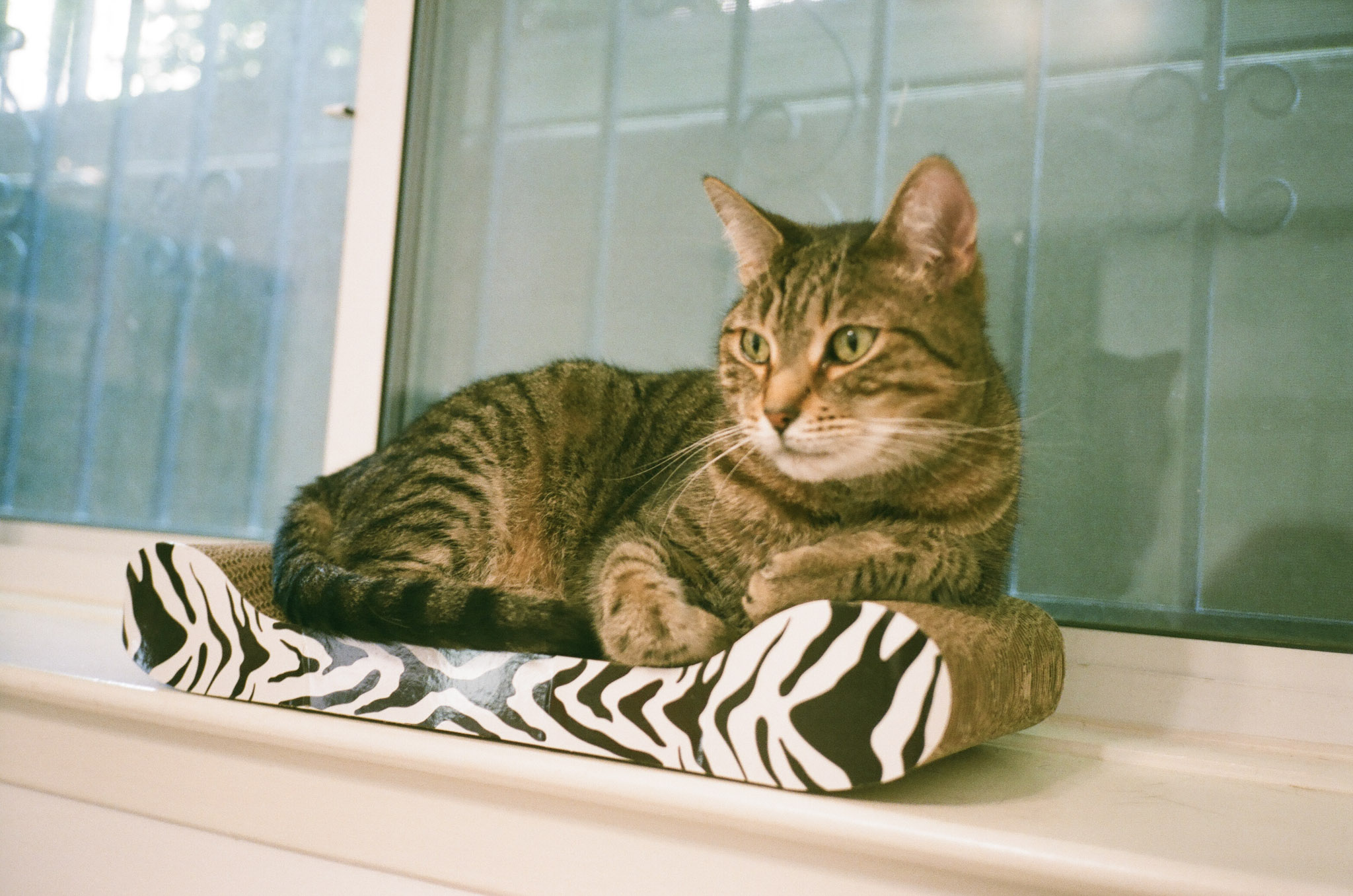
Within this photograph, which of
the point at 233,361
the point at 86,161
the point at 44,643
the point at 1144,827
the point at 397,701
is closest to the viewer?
the point at 1144,827

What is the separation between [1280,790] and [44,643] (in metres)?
1.54

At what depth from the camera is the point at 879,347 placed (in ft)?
2.55

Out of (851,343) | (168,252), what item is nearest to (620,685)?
(851,343)

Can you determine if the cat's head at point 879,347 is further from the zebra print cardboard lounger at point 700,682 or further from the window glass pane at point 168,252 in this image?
the window glass pane at point 168,252

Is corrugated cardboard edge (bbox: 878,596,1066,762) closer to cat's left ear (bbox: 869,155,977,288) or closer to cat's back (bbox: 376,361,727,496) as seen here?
cat's left ear (bbox: 869,155,977,288)

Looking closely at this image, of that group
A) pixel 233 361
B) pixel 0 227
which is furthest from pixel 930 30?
pixel 0 227

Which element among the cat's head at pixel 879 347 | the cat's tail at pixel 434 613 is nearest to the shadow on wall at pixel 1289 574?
the cat's head at pixel 879 347

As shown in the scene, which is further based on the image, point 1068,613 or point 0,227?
point 0,227

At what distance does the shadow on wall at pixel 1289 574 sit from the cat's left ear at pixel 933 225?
518 mm

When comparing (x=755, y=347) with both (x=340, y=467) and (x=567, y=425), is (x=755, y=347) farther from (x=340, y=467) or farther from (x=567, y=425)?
(x=340, y=467)

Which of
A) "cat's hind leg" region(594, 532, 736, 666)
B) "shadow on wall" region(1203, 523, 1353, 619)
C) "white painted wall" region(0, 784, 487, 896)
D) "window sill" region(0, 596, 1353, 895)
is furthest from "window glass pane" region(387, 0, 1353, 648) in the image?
"white painted wall" region(0, 784, 487, 896)

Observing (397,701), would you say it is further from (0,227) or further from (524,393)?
(0,227)

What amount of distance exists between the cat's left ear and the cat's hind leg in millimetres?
376

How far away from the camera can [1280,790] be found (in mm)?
839
